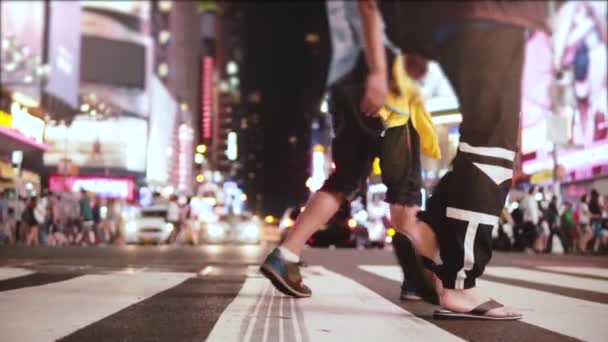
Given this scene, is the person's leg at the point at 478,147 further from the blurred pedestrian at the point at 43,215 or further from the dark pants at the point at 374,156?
the blurred pedestrian at the point at 43,215

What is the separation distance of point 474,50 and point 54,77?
5341 cm

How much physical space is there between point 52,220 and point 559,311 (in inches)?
805

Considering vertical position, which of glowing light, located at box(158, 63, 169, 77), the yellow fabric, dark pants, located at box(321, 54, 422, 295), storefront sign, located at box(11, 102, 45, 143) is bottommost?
dark pants, located at box(321, 54, 422, 295)

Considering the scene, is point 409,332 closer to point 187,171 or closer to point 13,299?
point 13,299

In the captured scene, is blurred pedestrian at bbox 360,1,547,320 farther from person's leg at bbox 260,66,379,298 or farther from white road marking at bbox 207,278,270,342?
white road marking at bbox 207,278,270,342

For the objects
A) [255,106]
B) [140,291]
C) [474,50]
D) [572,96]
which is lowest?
[140,291]

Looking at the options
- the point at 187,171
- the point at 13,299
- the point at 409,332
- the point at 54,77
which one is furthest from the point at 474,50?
the point at 187,171

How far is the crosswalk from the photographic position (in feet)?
9.71

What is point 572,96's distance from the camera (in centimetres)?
3750

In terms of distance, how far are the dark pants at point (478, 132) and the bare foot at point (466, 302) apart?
29 millimetres

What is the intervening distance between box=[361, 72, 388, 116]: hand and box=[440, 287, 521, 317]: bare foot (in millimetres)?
838

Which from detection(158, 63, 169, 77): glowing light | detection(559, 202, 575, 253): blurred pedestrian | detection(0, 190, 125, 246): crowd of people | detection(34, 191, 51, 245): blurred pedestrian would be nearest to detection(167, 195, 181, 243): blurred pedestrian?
detection(0, 190, 125, 246): crowd of people

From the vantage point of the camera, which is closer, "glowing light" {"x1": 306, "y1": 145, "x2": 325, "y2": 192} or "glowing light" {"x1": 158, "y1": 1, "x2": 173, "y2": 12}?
"glowing light" {"x1": 306, "y1": 145, "x2": 325, "y2": 192}

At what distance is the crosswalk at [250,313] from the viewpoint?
296 cm
